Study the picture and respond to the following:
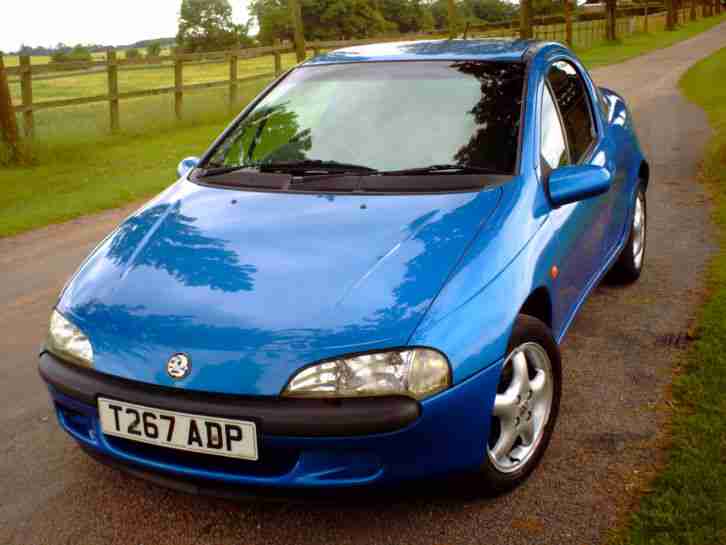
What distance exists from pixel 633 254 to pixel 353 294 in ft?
10.4

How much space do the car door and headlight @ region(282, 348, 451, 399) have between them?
3.71 ft

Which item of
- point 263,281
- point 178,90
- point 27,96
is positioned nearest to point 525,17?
point 178,90

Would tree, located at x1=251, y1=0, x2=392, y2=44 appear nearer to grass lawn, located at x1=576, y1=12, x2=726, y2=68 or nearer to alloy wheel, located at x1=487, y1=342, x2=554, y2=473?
grass lawn, located at x1=576, y1=12, x2=726, y2=68

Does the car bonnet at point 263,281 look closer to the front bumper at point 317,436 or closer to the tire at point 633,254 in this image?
the front bumper at point 317,436

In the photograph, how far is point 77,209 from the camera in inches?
352

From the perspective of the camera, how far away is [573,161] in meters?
4.03

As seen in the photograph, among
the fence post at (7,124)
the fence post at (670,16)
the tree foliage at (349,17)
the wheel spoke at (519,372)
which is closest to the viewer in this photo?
the wheel spoke at (519,372)

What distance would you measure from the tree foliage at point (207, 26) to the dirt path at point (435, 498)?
9331cm

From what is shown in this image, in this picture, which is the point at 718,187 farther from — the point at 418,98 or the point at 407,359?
the point at 407,359

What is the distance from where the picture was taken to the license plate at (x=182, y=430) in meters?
2.51

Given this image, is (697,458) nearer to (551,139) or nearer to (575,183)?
(575,183)

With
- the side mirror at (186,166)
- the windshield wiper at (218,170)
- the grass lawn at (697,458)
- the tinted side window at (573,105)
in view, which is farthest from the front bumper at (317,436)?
the tinted side window at (573,105)

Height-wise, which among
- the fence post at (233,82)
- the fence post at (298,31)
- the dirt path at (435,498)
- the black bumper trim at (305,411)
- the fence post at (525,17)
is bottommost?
the dirt path at (435,498)

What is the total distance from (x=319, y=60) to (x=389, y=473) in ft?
8.71
